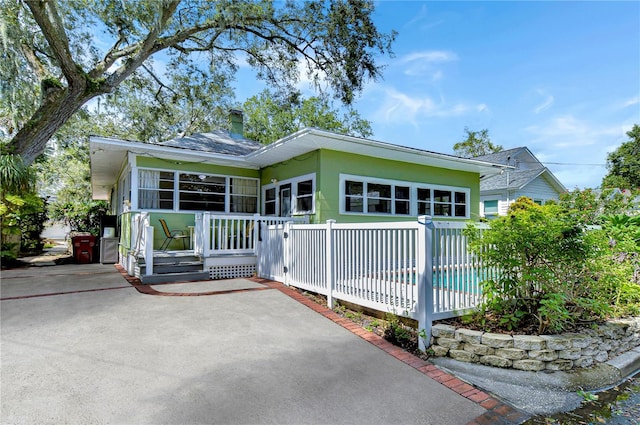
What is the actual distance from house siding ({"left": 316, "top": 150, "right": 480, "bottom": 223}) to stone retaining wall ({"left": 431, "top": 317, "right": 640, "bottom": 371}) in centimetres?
491

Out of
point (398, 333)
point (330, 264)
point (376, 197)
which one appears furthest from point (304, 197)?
point (398, 333)

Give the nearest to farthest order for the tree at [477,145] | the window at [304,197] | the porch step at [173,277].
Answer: the porch step at [173,277], the window at [304,197], the tree at [477,145]

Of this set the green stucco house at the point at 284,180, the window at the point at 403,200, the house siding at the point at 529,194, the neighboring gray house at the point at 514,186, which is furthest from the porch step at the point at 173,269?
the house siding at the point at 529,194

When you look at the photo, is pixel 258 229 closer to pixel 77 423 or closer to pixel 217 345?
pixel 217 345

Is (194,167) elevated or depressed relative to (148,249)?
elevated

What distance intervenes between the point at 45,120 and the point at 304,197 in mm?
6695

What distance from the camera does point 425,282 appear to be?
357 cm

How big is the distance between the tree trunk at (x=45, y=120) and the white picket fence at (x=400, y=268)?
24.5ft

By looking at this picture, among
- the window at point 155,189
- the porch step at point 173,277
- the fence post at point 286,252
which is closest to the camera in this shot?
the fence post at point 286,252

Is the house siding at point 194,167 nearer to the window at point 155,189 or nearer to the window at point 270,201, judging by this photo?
the window at point 155,189

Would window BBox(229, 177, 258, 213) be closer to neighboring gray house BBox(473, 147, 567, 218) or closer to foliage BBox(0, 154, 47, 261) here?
foliage BBox(0, 154, 47, 261)

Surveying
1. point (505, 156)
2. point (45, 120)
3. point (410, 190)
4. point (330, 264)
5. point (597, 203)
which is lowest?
point (330, 264)

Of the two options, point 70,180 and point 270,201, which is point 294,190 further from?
point 70,180

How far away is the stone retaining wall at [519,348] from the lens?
331 centimetres
